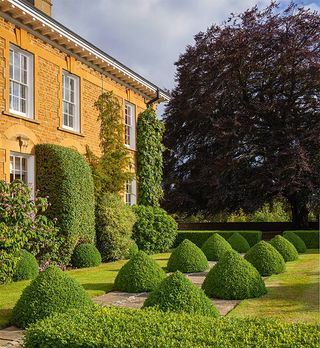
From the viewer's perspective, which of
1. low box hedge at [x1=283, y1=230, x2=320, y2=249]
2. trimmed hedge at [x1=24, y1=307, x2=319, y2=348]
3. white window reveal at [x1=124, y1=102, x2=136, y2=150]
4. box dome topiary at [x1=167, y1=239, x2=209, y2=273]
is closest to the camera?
trimmed hedge at [x1=24, y1=307, x2=319, y2=348]

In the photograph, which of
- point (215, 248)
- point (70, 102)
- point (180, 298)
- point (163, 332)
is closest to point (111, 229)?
point (215, 248)

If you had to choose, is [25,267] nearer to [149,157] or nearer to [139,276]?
[139,276]

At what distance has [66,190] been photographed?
1424 cm

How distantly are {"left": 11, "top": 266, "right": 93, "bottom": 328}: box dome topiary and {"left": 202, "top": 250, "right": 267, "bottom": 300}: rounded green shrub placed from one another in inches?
129

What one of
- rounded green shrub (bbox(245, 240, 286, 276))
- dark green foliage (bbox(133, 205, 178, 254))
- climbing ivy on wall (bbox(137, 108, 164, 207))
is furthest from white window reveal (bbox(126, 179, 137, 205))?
rounded green shrub (bbox(245, 240, 286, 276))

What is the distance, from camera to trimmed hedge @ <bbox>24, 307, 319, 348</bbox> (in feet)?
13.1

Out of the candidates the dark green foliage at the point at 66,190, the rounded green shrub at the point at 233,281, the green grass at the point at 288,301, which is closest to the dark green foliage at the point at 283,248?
the green grass at the point at 288,301

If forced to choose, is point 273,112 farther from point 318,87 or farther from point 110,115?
point 110,115

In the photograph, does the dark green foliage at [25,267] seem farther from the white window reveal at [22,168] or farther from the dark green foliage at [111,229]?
the dark green foliage at [111,229]

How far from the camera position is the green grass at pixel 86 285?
27.6 ft

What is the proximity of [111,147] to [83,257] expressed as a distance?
5.54 metres

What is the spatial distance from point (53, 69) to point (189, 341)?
13585 millimetres

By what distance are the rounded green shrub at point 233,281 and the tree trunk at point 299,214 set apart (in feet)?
65.3

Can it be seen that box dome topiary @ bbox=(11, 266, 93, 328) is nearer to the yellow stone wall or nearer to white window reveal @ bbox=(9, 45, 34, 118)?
the yellow stone wall
